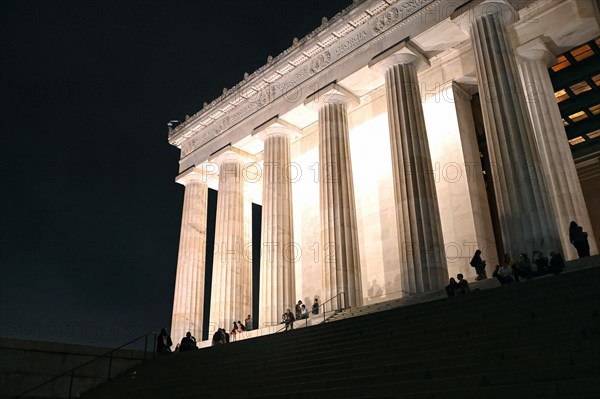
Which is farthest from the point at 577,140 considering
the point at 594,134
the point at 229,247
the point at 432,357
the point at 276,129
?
the point at 432,357

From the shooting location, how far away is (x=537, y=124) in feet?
79.4

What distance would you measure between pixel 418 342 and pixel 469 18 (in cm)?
1675

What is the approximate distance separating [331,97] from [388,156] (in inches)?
208

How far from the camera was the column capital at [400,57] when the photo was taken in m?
25.1

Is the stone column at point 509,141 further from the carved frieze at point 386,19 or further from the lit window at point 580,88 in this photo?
the lit window at point 580,88

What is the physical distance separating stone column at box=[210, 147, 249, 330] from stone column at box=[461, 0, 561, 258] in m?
17.4

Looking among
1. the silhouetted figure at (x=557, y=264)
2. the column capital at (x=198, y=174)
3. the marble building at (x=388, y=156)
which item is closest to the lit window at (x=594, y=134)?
the marble building at (x=388, y=156)

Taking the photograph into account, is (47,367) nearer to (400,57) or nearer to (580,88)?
(400,57)

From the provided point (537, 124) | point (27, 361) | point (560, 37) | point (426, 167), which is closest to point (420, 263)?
point (426, 167)

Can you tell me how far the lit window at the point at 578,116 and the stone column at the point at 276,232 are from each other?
19.5 meters

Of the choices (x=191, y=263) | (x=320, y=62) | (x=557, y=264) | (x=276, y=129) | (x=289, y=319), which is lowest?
(x=557, y=264)

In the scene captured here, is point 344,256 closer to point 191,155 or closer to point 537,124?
point 537,124

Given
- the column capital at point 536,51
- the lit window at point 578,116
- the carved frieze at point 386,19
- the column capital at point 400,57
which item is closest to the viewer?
the column capital at point 536,51

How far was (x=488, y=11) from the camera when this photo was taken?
22.6m
